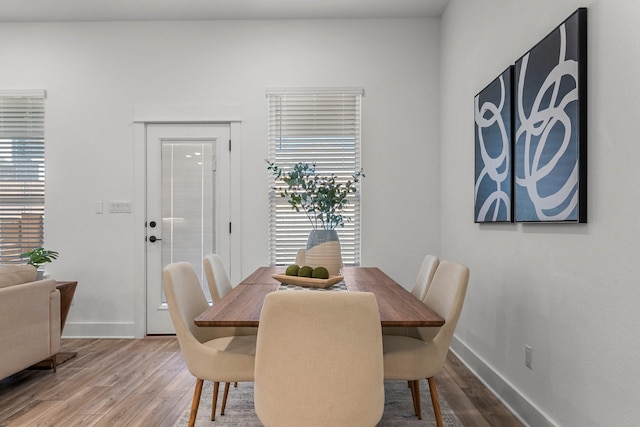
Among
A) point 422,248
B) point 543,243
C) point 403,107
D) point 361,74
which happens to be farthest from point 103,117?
point 543,243

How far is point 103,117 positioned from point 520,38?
364 centimetres

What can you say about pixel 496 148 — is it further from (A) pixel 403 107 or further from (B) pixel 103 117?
(B) pixel 103 117

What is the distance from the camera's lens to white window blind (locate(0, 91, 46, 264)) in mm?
4227

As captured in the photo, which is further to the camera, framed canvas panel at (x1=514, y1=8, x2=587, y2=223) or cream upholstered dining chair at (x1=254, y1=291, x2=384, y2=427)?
framed canvas panel at (x1=514, y1=8, x2=587, y2=223)

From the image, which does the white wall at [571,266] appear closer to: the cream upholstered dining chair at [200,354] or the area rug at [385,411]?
the area rug at [385,411]

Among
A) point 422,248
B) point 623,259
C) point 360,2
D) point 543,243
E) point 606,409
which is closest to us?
point 623,259

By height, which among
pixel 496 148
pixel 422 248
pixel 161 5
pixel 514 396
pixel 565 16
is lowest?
pixel 514 396

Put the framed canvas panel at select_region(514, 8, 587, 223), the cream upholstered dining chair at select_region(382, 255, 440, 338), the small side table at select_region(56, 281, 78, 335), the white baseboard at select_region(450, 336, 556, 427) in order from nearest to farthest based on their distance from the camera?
1. the framed canvas panel at select_region(514, 8, 587, 223)
2. the white baseboard at select_region(450, 336, 556, 427)
3. the cream upholstered dining chair at select_region(382, 255, 440, 338)
4. the small side table at select_region(56, 281, 78, 335)

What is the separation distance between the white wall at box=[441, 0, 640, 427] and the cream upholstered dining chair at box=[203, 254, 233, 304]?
1.73m

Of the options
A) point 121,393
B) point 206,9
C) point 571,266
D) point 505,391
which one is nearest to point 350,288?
point 571,266

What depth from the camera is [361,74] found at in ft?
13.8

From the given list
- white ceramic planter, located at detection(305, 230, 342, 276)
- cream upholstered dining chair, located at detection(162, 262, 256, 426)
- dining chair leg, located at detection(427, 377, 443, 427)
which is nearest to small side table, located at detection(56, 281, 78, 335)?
cream upholstered dining chair, located at detection(162, 262, 256, 426)

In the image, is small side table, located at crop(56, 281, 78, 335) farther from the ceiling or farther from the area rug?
the ceiling

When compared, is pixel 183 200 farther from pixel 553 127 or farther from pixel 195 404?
pixel 553 127
